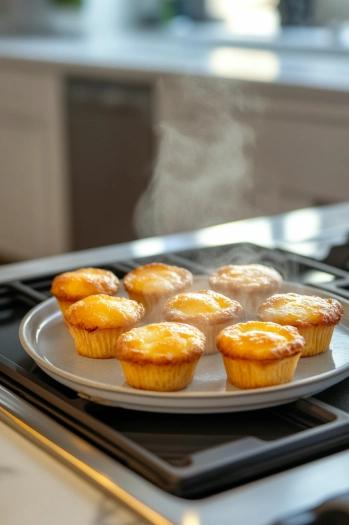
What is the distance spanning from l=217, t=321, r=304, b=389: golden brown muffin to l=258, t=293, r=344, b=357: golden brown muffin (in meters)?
0.04

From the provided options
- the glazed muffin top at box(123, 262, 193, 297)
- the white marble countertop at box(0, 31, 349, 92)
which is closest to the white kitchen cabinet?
the white marble countertop at box(0, 31, 349, 92)

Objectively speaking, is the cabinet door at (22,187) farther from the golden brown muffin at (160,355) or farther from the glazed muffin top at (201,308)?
the golden brown muffin at (160,355)

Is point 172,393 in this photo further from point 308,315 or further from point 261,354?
point 308,315

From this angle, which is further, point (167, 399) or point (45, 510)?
point (167, 399)

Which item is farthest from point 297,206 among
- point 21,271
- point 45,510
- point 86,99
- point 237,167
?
point 45,510

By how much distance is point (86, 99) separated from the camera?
141 inches

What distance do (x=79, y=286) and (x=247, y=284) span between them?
8.5 inches

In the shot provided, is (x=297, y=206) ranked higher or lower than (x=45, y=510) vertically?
lower

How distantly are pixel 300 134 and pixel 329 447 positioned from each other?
224cm

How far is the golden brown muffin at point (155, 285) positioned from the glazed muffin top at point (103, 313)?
2.7 inches

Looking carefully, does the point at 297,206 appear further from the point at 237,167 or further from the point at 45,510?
the point at 45,510

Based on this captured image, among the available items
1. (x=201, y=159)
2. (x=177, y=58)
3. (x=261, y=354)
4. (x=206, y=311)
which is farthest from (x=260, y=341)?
(x=177, y=58)

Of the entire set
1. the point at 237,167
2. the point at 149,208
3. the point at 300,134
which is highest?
the point at 300,134

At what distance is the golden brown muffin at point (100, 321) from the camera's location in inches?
32.5
